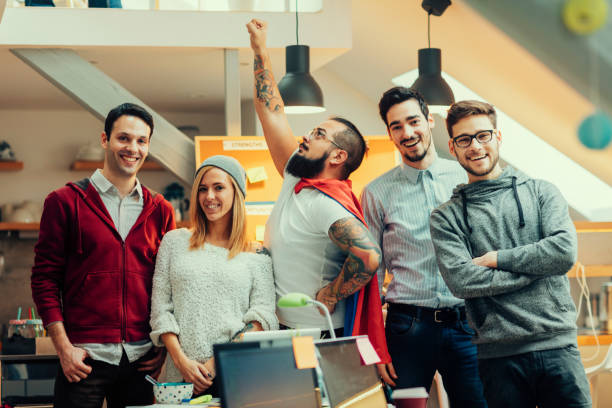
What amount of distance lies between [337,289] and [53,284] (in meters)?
0.94

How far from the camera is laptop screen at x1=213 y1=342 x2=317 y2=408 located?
133 centimetres

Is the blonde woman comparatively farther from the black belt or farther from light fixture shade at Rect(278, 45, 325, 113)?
light fixture shade at Rect(278, 45, 325, 113)

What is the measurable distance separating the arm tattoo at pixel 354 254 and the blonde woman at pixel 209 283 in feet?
0.80

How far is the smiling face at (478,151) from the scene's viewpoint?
6.43 feet

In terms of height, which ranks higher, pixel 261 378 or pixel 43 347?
pixel 261 378

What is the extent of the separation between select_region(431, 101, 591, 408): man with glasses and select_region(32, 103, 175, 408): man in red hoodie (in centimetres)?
100

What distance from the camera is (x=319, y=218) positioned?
1.96 metres

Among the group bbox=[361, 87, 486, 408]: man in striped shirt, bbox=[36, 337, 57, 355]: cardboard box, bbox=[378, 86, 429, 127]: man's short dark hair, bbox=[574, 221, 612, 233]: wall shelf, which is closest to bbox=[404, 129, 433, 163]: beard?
bbox=[361, 87, 486, 408]: man in striped shirt

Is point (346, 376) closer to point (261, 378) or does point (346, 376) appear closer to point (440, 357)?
point (261, 378)

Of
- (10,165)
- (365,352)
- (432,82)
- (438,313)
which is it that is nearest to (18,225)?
(10,165)

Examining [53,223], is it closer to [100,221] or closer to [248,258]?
[100,221]

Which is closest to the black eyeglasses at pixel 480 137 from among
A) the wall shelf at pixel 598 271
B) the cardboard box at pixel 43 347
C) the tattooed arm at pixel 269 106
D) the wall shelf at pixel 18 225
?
the tattooed arm at pixel 269 106

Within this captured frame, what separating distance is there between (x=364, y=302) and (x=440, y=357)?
12.7 inches

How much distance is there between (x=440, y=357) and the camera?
2.12m
